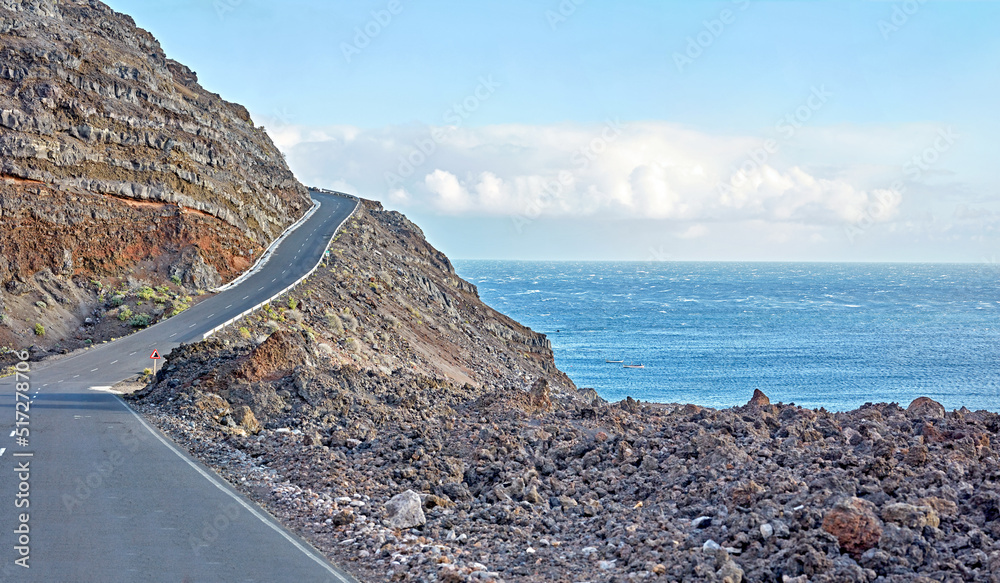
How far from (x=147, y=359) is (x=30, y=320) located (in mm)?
8957

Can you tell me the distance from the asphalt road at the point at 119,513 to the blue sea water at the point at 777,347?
137 feet

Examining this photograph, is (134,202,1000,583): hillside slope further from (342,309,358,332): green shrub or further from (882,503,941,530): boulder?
(342,309,358,332): green shrub

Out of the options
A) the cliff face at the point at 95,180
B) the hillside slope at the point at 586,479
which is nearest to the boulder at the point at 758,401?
the hillside slope at the point at 586,479

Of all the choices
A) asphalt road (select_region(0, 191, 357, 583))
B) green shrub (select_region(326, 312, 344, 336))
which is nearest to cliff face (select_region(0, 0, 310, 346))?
green shrub (select_region(326, 312, 344, 336))

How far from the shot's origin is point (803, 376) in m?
63.7

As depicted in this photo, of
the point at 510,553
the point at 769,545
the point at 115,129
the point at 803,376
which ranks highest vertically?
the point at 115,129

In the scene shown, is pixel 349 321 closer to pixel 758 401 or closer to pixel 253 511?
pixel 758 401

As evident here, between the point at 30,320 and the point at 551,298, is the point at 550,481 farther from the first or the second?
the point at 551,298

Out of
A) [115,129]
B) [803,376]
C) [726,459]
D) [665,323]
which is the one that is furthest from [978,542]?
[665,323]

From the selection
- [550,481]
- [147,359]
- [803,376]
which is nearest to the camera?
[550,481]

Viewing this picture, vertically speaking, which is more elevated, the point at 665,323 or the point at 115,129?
the point at 115,129

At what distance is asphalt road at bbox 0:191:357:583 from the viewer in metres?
8.84

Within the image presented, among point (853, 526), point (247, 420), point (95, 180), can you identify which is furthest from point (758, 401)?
point (95, 180)

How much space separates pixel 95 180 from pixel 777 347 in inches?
2655
